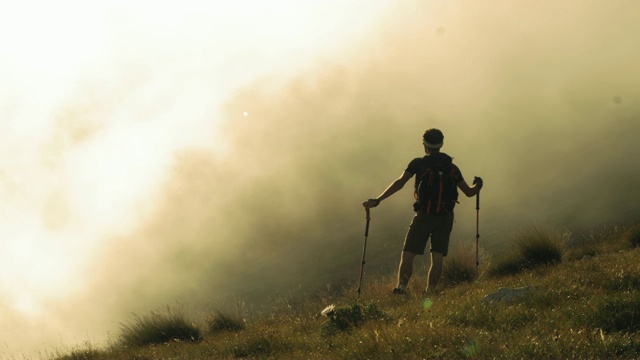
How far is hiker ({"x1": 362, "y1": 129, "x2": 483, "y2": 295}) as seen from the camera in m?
10.2

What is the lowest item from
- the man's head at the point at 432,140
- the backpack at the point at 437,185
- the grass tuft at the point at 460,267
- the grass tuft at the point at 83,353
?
the grass tuft at the point at 460,267

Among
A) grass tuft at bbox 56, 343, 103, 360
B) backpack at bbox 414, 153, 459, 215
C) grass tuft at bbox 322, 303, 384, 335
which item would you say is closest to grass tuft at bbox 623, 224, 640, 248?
backpack at bbox 414, 153, 459, 215

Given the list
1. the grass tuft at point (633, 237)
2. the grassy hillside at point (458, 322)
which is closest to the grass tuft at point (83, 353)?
the grassy hillside at point (458, 322)

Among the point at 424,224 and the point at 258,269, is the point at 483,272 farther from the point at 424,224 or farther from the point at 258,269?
the point at 258,269

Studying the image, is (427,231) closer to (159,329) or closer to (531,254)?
(531,254)

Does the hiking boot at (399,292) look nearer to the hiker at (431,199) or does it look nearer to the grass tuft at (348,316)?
the hiker at (431,199)

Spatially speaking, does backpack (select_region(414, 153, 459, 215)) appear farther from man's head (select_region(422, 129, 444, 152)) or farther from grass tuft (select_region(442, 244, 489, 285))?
grass tuft (select_region(442, 244, 489, 285))

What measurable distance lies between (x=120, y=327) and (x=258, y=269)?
100m

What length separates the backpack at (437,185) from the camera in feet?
Answer: 33.4

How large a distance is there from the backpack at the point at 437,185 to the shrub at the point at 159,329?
12.7 ft

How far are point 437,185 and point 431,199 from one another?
0.22 m

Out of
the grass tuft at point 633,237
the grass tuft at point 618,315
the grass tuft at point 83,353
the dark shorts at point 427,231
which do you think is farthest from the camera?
the grass tuft at point 633,237

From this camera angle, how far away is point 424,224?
10484mm

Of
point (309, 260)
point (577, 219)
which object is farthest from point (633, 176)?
point (309, 260)
